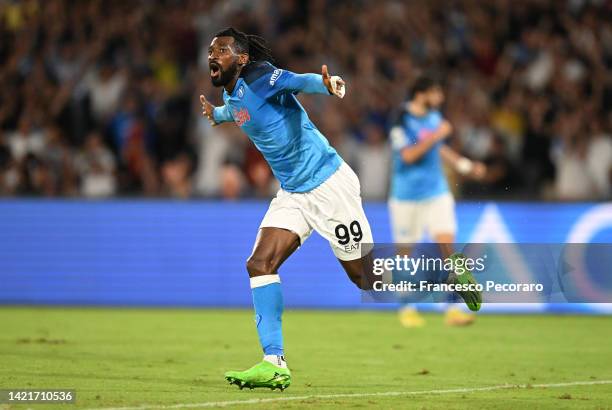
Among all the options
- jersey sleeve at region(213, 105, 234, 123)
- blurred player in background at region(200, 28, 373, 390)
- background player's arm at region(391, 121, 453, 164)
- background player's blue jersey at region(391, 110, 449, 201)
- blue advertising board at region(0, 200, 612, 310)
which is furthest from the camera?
blue advertising board at region(0, 200, 612, 310)

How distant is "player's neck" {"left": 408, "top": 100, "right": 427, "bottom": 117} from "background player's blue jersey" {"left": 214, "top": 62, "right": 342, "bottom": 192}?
530cm

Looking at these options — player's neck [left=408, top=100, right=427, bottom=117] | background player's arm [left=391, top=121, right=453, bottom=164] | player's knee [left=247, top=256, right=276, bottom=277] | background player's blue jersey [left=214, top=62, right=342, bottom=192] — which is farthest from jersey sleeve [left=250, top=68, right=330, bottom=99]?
player's neck [left=408, top=100, right=427, bottom=117]

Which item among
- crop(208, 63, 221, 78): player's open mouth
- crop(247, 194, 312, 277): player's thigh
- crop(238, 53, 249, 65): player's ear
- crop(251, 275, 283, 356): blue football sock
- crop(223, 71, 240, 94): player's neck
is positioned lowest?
crop(251, 275, 283, 356): blue football sock

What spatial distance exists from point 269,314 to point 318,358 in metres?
2.58

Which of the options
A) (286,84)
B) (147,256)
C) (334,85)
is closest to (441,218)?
(147,256)

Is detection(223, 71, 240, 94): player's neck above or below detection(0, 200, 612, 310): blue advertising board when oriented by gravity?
above

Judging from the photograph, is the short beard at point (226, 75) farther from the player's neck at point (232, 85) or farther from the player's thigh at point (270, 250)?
the player's thigh at point (270, 250)

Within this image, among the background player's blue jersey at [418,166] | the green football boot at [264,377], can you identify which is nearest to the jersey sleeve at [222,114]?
the green football boot at [264,377]

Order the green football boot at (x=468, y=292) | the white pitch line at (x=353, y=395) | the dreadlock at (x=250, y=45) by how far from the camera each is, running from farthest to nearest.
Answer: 1. the green football boot at (x=468, y=292)
2. the dreadlock at (x=250, y=45)
3. the white pitch line at (x=353, y=395)

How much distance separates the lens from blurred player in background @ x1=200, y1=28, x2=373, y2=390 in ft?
29.1

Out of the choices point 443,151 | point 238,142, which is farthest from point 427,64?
point 443,151

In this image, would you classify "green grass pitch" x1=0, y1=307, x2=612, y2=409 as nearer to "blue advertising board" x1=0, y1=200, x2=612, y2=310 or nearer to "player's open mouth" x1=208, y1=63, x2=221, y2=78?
"blue advertising board" x1=0, y1=200, x2=612, y2=310

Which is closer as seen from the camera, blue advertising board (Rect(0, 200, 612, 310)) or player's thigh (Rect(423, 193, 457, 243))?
player's thigh (Rect(423, 193, 457, 243))

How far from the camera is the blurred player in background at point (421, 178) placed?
1439 centimetres
